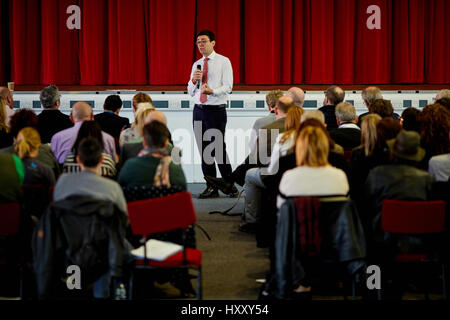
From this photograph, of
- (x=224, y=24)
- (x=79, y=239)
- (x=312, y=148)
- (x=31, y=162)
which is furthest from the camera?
(x=224, y=24)

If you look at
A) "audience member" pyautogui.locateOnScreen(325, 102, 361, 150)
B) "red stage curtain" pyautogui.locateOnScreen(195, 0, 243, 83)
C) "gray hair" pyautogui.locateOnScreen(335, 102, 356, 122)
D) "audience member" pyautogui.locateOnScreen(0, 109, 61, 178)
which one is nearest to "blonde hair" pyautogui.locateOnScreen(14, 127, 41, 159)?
"audience member" pyautogui.locateOnScreen(0, 109, 61, 178)

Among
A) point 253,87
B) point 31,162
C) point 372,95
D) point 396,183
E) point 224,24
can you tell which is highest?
point 224,24

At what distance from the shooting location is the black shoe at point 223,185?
762 centimetres

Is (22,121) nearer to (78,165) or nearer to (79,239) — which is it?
(78,165)

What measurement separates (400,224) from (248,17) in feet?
20.3

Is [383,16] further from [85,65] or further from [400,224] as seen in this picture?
[400,224]

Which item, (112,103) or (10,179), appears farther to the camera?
(112,103)

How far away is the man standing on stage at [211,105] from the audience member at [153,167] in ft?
10.6

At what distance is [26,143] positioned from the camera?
4430 mm

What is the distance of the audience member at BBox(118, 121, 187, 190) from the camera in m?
4.27

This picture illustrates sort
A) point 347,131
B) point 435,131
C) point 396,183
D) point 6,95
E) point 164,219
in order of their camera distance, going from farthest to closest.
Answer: point 6,95
point 347,131
point 435,131
point 396,183
point 164,219

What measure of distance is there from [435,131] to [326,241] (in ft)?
5.80

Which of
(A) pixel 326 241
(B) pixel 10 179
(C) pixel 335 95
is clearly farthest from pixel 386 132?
Result: (B) pixel 10 179

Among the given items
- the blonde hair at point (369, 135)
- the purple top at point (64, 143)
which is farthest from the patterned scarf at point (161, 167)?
the blonde hair at point (369, 135)
